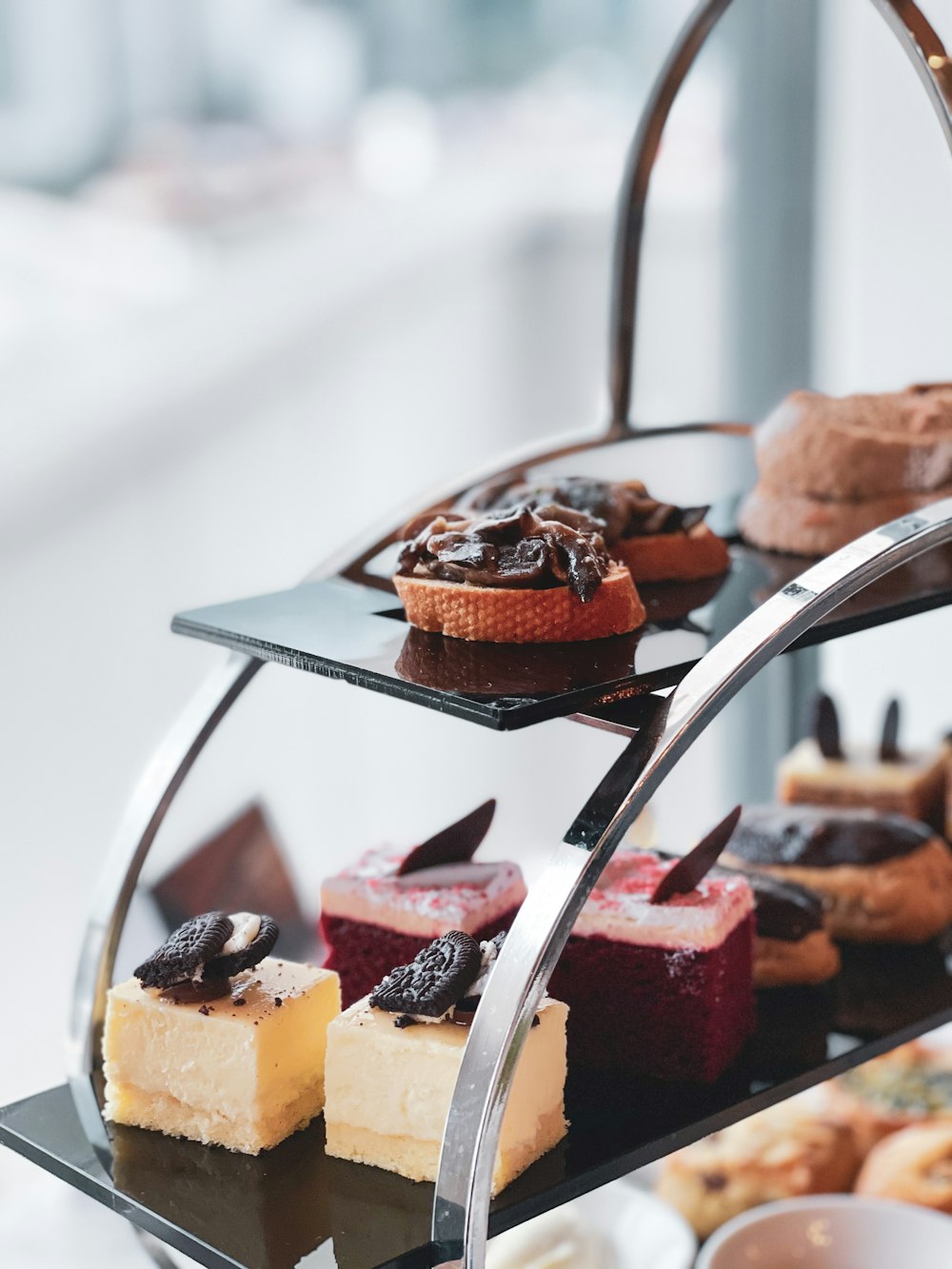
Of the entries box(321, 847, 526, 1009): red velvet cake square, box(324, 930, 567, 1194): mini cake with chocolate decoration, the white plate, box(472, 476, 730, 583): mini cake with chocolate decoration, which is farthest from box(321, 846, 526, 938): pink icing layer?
the white plate

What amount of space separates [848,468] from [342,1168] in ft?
1.81

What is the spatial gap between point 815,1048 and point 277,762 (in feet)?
6.68

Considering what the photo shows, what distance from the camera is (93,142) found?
389cm

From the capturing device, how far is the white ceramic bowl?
46.5 inches

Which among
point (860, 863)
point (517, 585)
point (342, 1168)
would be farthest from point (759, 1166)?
point (517, 585)

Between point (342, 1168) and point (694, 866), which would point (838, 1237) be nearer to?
point (694, 866)

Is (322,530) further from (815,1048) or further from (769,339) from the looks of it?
(815,1048)

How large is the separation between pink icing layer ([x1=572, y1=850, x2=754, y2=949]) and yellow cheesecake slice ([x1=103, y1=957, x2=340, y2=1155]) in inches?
7.0

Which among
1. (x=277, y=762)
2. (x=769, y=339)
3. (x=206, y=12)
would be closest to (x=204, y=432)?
(x=206, y=12)

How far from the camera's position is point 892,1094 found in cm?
145

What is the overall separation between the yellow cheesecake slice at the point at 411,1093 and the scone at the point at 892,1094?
629 millimetres

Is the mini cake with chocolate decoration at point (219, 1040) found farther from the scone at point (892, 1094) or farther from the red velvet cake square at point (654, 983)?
the scone at point (892, 1094)

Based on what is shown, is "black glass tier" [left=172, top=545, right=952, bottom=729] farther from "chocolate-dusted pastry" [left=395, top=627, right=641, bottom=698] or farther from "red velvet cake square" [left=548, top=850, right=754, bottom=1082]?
"red velvet cake square" [left=548, top=850, right=754, bottom=1082]

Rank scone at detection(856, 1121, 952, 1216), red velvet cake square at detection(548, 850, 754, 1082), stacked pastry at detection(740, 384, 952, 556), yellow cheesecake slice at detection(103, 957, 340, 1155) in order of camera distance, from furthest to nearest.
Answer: scone at detection(856, 1121, 952, 1216)
stacked pastry at detection(740, 384, 952, 556)
red velvet cake square at detection(548, 850, 754, 1082)
yellow cheesecake slice at detection(103, 957, 340, 1155)
